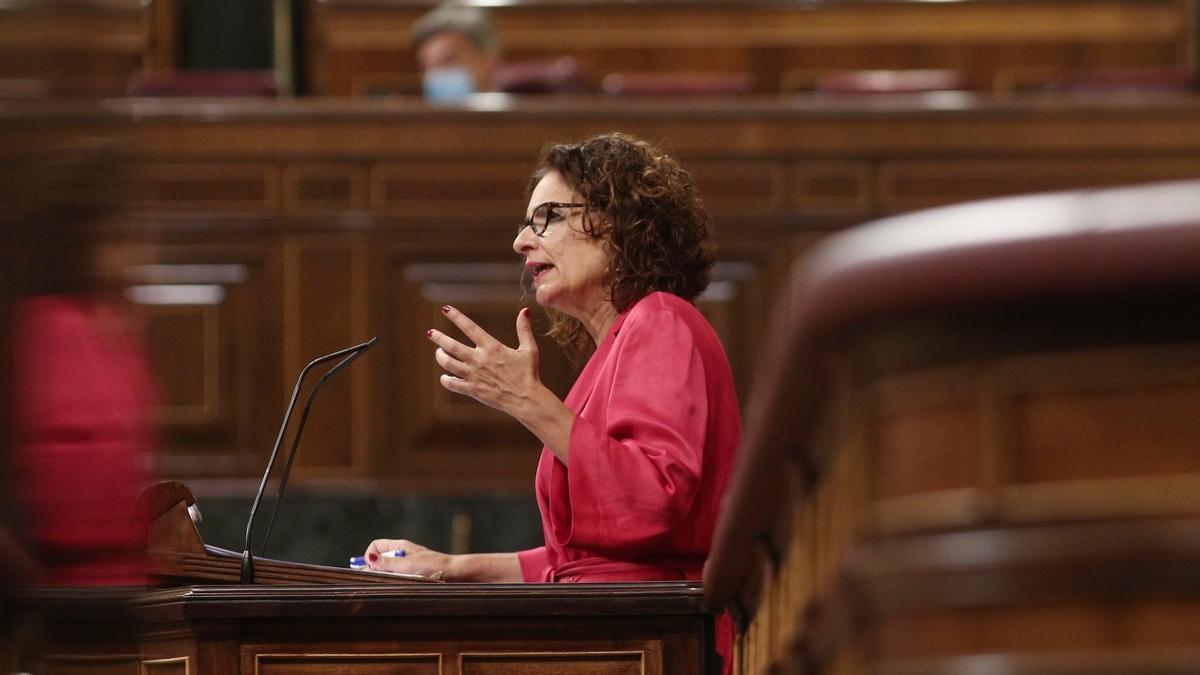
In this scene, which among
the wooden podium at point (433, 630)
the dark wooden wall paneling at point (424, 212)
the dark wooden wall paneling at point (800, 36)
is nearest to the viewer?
Result: the wooden podium at point (433, 630)

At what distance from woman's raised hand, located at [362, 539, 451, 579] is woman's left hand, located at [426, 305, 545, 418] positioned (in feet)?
1.16

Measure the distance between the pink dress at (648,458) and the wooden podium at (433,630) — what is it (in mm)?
173

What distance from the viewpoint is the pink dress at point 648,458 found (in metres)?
2.37

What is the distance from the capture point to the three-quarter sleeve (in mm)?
2363

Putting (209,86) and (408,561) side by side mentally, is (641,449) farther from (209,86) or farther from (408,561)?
(209,86)

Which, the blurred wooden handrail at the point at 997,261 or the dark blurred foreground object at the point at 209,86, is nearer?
the blurred wooden handrail at the point at 997,261

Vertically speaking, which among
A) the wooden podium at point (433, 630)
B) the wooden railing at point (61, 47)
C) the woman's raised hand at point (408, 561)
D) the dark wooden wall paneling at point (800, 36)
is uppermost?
the dark wooden wall paneling at point (800, 36)

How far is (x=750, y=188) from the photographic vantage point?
5.34 meters

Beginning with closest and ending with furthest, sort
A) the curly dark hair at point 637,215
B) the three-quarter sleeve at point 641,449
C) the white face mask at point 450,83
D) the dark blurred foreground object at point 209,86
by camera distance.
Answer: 1. the three-quarter sleeve at point 641,449
2. the curly dark hair at point 637,215
3. the white face mask at point 450,83
4. the dark blurred foreground object at point 209,86

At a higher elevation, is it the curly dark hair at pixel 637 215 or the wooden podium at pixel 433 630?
the curly dark hair at pixel 637 215

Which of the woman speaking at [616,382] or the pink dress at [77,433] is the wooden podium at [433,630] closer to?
the woman speaking at [616,382]

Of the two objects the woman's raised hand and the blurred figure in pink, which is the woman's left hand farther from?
the blurred figure in pink

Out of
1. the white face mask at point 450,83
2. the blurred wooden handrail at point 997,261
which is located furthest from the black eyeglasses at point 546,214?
the white face mask at point 450,83

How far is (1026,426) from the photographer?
88 centimetres
